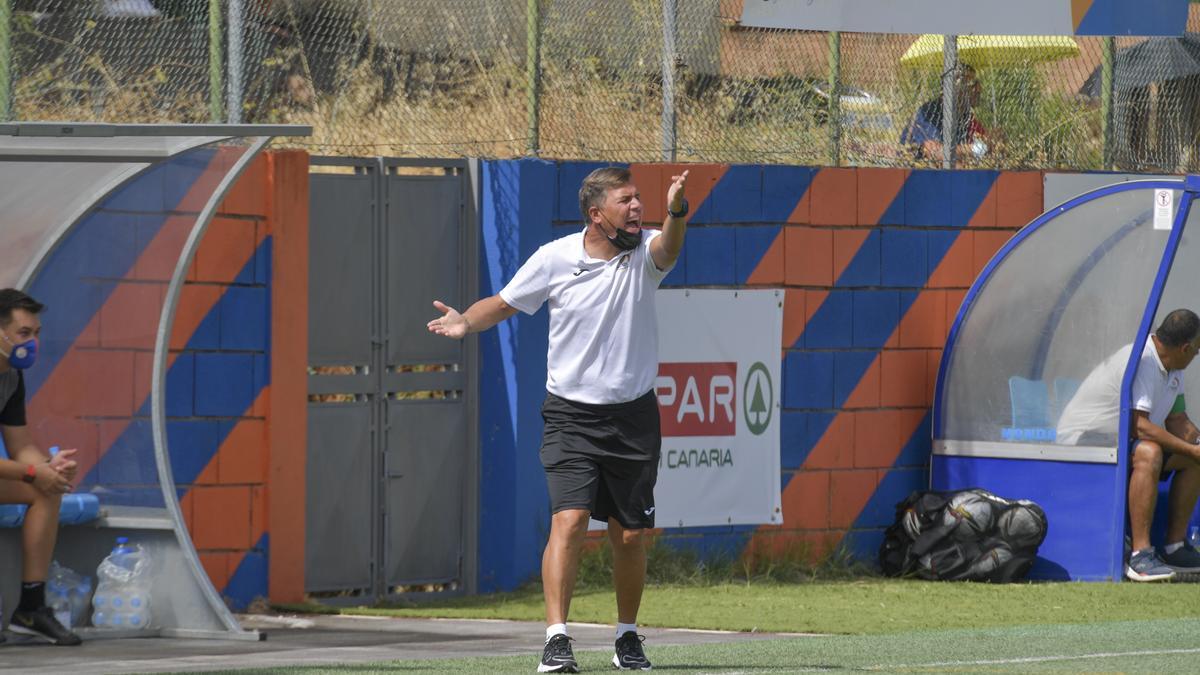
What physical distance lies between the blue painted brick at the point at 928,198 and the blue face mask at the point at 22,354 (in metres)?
5.72

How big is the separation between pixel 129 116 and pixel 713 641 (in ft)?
13.5

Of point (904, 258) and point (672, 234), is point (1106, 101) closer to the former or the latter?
point (904, 258)

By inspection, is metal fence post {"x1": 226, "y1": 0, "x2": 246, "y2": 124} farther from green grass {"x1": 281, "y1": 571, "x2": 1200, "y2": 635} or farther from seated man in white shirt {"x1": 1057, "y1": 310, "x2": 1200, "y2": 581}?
seated man in white shirt {"x1": 1057, "y1": 310, "x2": 1200, "y2": 581}

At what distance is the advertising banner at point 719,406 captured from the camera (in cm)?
1147

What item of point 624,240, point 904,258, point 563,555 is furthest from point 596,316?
point 904,258

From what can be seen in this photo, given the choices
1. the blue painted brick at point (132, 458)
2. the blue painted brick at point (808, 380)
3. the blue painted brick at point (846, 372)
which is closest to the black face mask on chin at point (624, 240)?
the blue painted brick at point (132, 458)

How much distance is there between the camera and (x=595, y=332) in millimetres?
7660

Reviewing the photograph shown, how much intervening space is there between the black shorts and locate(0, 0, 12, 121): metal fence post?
3643 mm

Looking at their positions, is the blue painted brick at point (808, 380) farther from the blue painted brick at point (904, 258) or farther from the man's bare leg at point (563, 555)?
the man's bare leg at point (563, 555)

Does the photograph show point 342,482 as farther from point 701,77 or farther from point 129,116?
point 701,77

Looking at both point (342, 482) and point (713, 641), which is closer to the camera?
point (713, 641)

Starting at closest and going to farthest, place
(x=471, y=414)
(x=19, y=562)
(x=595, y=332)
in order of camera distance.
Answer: (x=595, y=332)
(x=19, y=562)
(x=471, y=414)

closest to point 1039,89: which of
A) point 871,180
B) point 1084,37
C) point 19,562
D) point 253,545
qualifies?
point 1084,37

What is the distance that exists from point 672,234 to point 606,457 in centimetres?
86
